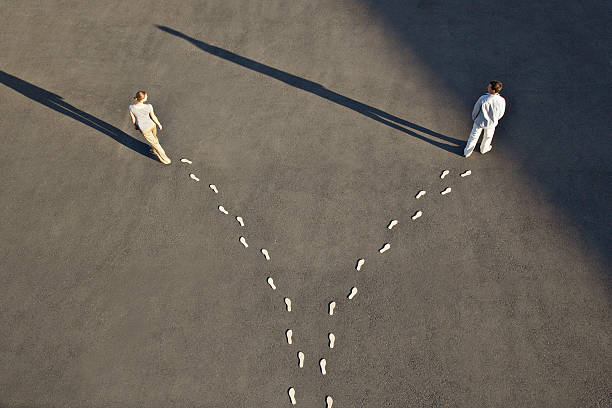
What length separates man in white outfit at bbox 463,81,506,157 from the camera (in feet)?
23.9

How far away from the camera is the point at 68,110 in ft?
33.0

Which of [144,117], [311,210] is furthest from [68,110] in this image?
[311,210]

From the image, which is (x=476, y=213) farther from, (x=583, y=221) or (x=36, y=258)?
(x=36, y=258)

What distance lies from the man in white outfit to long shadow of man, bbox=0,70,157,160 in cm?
644

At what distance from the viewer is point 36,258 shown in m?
8.08

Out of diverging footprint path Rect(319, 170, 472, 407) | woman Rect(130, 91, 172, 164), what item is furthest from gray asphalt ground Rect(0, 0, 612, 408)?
woman Rect(130, 91, 172, 164)

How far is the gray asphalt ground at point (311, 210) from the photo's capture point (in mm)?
6707

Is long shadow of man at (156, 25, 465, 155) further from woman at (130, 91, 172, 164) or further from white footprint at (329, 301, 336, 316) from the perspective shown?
white footprint at (329, 301, 336, 316)

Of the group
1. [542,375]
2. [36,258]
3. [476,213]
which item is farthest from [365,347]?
[36,258]

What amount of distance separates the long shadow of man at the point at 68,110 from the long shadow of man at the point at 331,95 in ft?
10.1

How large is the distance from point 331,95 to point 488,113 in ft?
11.5

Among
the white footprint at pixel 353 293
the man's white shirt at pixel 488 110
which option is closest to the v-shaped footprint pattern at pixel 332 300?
the white footprint at pixel 353 293

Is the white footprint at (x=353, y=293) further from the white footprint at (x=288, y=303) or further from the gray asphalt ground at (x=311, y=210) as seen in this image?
the white footprint at (x=288, y=303)

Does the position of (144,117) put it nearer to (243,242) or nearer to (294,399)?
(243,242)
